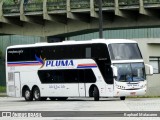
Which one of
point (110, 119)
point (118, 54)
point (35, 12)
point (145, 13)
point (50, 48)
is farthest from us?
point (35, 12)

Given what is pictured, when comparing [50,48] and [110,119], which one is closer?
[110,119]

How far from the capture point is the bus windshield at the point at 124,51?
3769 centimetres

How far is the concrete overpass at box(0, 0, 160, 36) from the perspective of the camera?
164 feet

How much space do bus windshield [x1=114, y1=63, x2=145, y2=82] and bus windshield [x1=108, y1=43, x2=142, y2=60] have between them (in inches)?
17.3

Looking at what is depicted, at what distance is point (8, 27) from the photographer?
58469 millimetres

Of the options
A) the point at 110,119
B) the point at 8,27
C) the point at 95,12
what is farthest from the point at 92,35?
the point at 110,119

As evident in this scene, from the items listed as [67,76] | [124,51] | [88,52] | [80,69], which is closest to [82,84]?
[80,69]

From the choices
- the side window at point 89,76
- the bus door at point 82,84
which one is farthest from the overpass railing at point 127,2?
the side window at point 89,76

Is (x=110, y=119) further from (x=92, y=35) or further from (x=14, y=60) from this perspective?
(x=92, y=35)

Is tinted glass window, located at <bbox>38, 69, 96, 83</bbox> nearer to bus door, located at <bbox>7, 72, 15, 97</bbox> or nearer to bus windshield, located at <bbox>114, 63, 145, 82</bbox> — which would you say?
bus windshield, located at <bbox>114, 63, 145, 82</bbox>

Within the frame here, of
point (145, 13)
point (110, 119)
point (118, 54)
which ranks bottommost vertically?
point (110, 119)

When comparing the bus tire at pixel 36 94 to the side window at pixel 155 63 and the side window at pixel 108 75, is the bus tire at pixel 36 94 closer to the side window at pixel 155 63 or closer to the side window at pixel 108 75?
the side window at pixel 108 75

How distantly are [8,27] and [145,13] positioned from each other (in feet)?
47.3

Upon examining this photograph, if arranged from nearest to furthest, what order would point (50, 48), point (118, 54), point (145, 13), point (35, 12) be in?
point (118, 54), point (50, 48), point (145, 13), point (35, 12)
